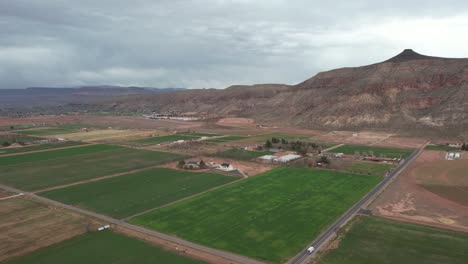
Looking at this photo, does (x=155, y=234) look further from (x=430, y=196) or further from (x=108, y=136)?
(x=108, y=136)

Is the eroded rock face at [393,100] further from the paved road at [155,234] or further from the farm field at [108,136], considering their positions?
the paved road at [155,234]

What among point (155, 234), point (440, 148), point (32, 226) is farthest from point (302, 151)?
point (32, 226)

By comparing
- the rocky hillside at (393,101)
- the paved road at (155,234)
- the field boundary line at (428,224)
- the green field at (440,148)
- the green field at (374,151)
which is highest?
the rocky hillside at (393,101)

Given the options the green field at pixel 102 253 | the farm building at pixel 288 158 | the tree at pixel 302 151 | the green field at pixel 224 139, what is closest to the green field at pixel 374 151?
the tree at pixel 302 151

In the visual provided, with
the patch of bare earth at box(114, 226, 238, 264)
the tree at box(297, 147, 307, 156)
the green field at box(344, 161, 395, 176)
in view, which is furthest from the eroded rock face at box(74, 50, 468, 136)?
the patch of bare earth at box(114, 226, 238, 264)

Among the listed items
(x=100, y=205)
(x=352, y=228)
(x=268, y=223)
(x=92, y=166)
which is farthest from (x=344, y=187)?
(x=92, y=166)

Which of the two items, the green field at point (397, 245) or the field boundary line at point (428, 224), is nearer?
the green field at point (397, 245)
